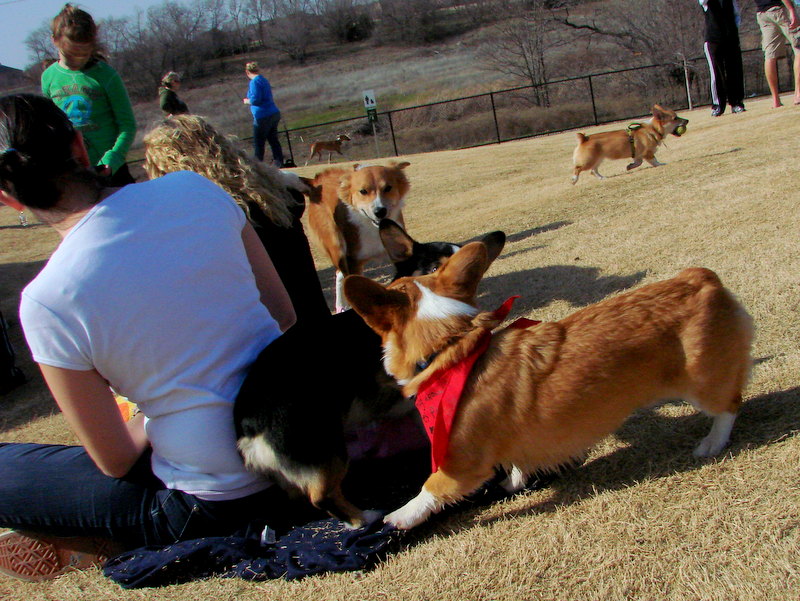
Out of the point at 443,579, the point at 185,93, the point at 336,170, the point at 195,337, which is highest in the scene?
the point at 185,93

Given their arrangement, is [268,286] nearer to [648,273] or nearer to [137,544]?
[137,544]

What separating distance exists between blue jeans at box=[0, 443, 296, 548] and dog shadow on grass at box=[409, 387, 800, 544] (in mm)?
628

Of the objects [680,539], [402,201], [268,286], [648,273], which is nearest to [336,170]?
[402,201]

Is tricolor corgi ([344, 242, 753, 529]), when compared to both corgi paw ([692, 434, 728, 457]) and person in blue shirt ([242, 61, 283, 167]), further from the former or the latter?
A: person in blue shirt ([242, 61, 283, 167])

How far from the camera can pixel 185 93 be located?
5219 centimetres

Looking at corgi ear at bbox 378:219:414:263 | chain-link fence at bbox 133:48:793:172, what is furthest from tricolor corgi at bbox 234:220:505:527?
chain-link fence at bbox 133:48:793:172

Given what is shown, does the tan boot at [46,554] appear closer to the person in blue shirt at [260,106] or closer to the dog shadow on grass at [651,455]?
the dog shadow on grass at [651,455]

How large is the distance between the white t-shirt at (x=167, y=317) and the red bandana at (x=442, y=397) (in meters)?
0.60

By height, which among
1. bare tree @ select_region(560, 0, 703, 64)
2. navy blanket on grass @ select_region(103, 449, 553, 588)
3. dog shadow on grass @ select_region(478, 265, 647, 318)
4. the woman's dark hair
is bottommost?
navy blanket on grass @ select_region(103, 449, 553, 588)

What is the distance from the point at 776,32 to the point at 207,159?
29.4ft

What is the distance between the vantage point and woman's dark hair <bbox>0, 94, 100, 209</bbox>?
6.30ft

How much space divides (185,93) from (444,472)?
5541cm

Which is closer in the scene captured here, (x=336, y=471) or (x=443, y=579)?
(x=443, y=579)

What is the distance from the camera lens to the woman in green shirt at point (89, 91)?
4871mm
